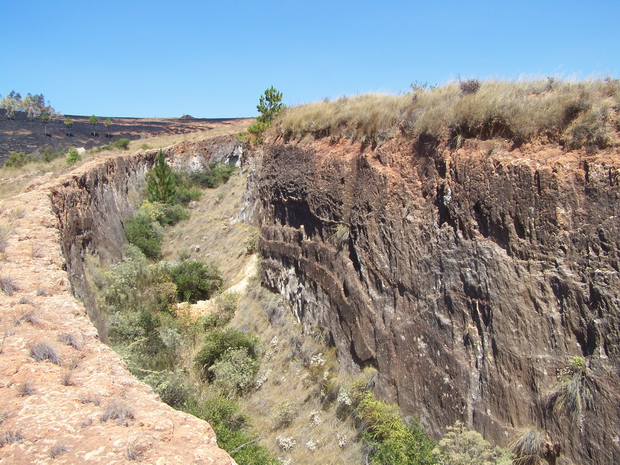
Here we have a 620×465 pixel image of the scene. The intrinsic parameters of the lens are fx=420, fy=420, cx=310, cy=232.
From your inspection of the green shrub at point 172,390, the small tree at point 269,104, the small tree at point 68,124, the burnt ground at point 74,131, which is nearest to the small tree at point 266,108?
the small tree at point 269,104

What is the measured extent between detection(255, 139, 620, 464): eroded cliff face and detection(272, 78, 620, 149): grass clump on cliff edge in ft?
0.95

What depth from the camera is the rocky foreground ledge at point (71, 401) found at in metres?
3.63

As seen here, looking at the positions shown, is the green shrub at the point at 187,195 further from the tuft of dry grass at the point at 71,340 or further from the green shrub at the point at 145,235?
the tuft of dry grass at the point at 71,340

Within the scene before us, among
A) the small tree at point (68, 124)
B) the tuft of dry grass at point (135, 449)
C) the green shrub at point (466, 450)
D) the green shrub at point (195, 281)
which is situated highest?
the small tree at point (68, 124)

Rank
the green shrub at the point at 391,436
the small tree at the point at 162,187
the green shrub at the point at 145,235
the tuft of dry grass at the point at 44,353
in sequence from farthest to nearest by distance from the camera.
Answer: the small tree at the point at 162,187, the green shrub at the point at 145,235, the green shrub at the point at 391,436, the tuft of dry grass at the point at 44,353

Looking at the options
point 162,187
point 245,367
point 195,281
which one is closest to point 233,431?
point 245,367

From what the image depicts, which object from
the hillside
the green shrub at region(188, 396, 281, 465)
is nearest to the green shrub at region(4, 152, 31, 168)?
the hillside

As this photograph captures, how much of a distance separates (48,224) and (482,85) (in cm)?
1051

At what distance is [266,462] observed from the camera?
283 inches

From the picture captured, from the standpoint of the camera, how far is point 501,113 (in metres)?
6.61

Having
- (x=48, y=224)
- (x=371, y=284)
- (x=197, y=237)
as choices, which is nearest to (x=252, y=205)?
(x=197, y=237)

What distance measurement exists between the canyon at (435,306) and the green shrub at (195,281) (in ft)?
17.0

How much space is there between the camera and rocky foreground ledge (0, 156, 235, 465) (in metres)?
3.63

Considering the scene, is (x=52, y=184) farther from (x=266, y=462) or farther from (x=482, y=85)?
(x=482, y=85)
